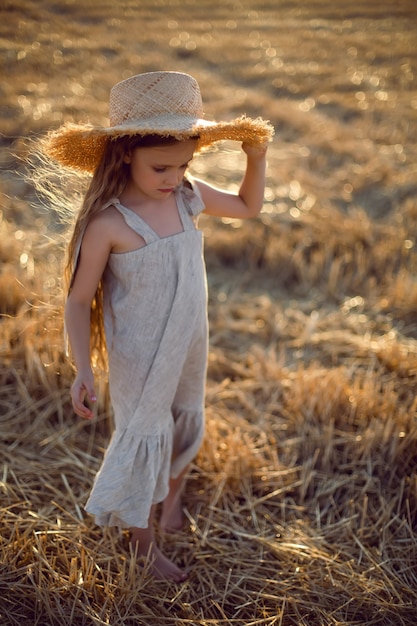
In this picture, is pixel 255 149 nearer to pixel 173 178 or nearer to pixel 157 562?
pixel 173 178

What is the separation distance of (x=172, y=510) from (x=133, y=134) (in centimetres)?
137

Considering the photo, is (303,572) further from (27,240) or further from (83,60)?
(83,60)

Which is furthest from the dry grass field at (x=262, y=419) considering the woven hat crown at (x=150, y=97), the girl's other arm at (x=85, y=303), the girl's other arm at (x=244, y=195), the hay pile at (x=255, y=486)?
the woven hat crown at (x=150, y=97)

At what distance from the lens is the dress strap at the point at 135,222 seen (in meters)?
1.53

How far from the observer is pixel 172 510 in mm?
2111

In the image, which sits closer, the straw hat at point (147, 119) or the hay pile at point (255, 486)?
the straw hat at point (147, 119)

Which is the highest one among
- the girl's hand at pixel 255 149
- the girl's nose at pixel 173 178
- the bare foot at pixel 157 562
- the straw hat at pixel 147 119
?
the straw hat at pixel 147 119

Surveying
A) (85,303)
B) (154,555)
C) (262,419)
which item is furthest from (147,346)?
(262,419)

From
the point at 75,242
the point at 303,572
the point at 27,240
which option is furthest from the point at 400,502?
the point at 27,240

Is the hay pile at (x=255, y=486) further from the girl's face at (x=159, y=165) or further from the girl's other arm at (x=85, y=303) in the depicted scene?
the girl's face at (x=159, y=165)

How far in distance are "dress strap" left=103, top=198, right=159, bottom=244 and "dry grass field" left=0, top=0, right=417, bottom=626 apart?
0.99 ft

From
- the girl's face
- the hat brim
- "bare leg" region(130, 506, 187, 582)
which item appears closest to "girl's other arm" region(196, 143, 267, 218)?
the hat brim

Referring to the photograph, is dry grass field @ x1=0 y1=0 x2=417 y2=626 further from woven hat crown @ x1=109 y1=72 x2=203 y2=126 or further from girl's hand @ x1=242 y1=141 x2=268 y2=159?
woven hat crown @ x1=109 y1=72 x2=203 y2=126

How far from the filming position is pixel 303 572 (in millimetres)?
1900
